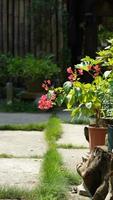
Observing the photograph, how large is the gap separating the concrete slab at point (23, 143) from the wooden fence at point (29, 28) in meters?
5.10

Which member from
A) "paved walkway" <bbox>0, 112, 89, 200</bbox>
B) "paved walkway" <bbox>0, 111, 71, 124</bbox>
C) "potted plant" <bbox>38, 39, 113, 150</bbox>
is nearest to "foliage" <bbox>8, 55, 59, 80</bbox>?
"paved walkway" <bbox>0, 111, 71, 124</bbox>

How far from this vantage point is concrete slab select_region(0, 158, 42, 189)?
5383 millimetres

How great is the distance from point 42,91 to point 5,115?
180 cm

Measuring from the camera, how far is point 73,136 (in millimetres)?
8242

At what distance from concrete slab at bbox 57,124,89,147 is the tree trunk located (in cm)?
268

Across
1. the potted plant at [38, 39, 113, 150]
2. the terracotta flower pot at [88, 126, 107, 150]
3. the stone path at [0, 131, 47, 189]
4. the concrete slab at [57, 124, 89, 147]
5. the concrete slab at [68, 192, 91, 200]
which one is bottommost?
the concrete slab at [57, 124, 89, 147]

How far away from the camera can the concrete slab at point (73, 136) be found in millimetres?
7695

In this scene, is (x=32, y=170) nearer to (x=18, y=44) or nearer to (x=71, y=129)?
(x=71, y=129)

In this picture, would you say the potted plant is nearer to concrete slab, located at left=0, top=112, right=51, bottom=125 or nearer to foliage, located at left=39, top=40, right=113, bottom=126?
foliage, located at left=39, top=40, right=113, bottom=126

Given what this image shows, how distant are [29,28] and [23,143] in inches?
248

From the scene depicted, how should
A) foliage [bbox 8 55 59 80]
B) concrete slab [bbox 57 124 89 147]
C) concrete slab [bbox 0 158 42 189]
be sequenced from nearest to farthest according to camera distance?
concrete slab [bbox 0 158 42 189]
concrete slab [bbox 57 124 89 147]
foliage [bbox 8 55 59 80]

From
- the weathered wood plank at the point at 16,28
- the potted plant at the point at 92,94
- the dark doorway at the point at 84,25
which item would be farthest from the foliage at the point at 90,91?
the weathered wood plank at the point at 16,28

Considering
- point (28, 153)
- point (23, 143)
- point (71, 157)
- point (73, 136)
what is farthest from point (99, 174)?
point (73, 136)

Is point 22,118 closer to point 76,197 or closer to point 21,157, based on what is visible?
point 21,157
